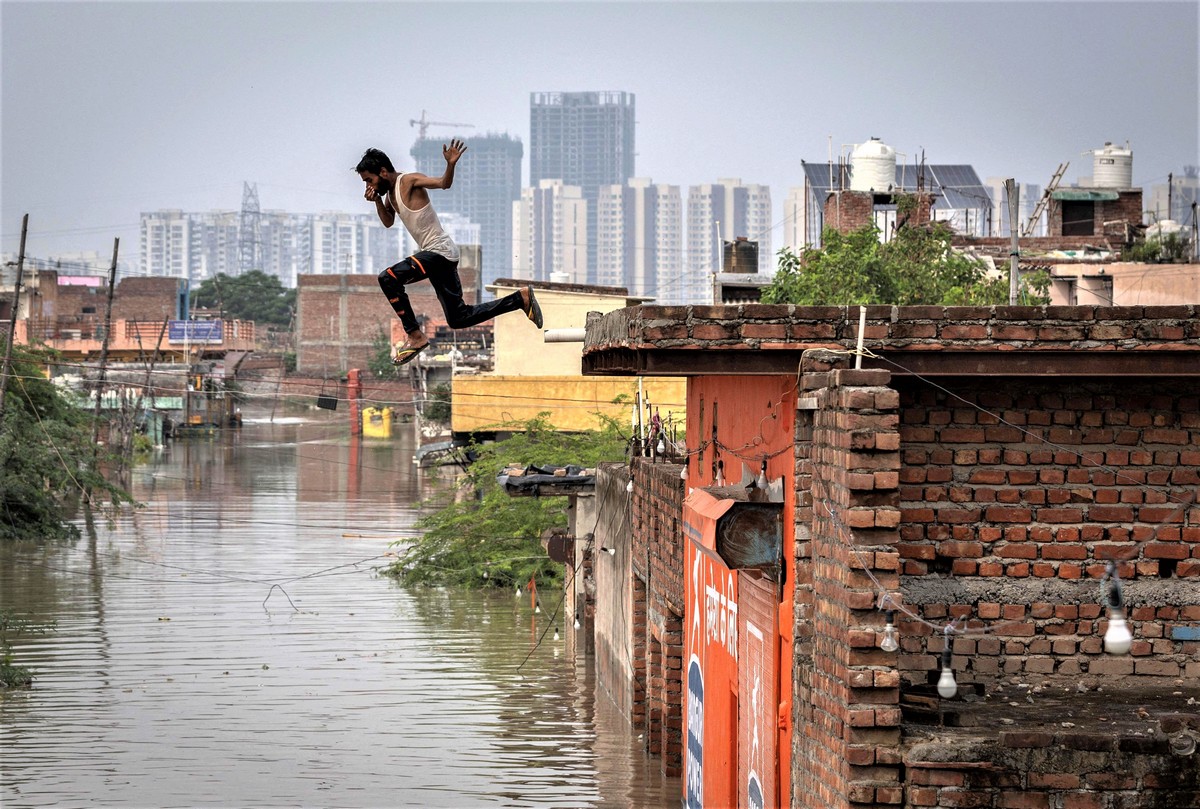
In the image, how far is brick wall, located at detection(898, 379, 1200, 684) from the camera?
7.06 metres

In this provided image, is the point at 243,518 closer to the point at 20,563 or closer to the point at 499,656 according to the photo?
the point at 20,563

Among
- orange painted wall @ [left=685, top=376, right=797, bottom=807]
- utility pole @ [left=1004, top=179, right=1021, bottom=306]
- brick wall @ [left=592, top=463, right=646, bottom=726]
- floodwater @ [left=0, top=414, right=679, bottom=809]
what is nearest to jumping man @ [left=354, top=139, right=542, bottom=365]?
orange painted wall @ [left=685, top=376, right=797, bottom=807]

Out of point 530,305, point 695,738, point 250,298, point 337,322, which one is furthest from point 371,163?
point 250,298

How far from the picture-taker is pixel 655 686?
46.2 ft

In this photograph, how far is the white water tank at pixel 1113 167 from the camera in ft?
139

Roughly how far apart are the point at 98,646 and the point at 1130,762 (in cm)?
1814

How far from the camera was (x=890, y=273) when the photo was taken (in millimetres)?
31062

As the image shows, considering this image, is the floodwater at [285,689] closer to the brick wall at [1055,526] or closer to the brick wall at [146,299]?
the brick wall at [1055,526]

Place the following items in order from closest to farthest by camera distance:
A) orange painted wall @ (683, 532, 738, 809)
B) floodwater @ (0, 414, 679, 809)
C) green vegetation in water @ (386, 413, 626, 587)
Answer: orange painted wall @ (683, 532, 738, 809) < floodwater @ (0, 414, 679, 809) < green vegetation in water @ (386, 413, 626, 587)

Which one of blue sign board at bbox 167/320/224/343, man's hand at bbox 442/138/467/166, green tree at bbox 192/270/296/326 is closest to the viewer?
man's hand at bbox 442/138/467/166

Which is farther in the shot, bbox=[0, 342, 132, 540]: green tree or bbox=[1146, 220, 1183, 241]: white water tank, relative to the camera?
bbox=[1146, 220, 1183, 241]: white water tank

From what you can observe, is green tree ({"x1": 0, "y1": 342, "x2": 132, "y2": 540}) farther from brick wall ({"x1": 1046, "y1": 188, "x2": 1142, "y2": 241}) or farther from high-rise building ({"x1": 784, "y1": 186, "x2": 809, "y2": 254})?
brick wall ({"x1": 1046, "y1": 188, "x2": 1142, "y2": 241})

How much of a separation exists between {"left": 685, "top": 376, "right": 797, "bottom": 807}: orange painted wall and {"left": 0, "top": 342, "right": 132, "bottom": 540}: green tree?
2429 cm

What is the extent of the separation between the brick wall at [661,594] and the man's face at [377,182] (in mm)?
4836
